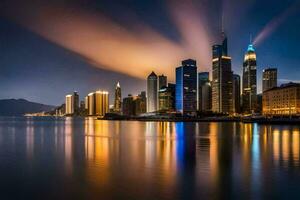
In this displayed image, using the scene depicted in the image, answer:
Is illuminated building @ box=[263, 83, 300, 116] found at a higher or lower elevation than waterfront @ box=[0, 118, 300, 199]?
higher

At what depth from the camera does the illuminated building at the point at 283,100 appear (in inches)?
6614

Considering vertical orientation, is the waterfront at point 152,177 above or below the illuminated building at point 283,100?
below

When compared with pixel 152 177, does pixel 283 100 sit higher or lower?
higher

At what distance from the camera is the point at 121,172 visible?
21438 mm

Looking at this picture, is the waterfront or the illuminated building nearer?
the waterfront

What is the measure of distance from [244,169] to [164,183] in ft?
24.1

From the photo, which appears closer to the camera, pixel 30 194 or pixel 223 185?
pixel 30 194

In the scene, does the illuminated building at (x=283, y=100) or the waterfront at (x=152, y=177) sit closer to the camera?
the waterfront at (x=152, y=177)

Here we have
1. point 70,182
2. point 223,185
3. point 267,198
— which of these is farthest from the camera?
point 70,182

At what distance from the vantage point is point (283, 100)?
583ft

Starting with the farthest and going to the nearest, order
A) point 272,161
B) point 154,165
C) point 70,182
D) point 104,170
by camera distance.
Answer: point 272,161 → point 154,165 → point 104,170 → point 70,182

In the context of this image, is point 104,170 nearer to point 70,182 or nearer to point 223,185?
point 70,182

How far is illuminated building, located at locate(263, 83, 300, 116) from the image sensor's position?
551 feet

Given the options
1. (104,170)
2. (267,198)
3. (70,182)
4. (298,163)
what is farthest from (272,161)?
(70,182)
